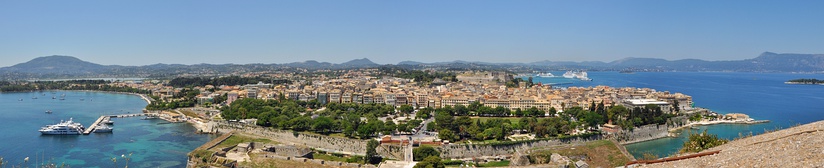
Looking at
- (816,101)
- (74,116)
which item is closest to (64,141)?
(74,116)

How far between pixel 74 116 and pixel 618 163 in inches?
1296

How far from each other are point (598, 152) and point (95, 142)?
22.0 meters

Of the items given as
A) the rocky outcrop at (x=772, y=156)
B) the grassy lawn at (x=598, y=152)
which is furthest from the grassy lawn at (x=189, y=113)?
the rocky outcrop at (x=772, y=156)

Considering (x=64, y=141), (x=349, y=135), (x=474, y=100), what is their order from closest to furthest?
1. (x=349, y=135)
2. (x=64, y=141)
3. (x=474, y=100)

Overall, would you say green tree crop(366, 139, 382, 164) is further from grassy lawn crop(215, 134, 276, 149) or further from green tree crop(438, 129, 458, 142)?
grassy lawn crop(215, 134, 276, 149)

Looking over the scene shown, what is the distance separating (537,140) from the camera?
20906 mm

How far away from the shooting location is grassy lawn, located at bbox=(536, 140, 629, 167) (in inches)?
748

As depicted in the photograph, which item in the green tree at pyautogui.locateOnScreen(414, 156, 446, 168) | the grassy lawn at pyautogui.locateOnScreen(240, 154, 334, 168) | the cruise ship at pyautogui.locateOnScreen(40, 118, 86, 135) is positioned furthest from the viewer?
the cruise ship at pyautogui.locateOnScreen(40, 118, 86, 135)

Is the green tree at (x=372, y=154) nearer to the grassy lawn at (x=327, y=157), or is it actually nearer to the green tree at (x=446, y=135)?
the grassy lawn at (x=327, y=157)

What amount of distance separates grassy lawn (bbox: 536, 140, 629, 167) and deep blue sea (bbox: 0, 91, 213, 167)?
46.5 ft

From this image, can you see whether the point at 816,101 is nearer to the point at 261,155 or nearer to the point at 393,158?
the point at 393,158

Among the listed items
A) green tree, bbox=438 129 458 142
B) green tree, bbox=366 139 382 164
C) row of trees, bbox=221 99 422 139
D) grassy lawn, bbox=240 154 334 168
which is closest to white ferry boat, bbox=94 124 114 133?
row of trees, bbox=221 99 422 139

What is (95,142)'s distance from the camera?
2416 centimetres

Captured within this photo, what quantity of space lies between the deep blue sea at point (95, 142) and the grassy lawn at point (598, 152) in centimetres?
1417
